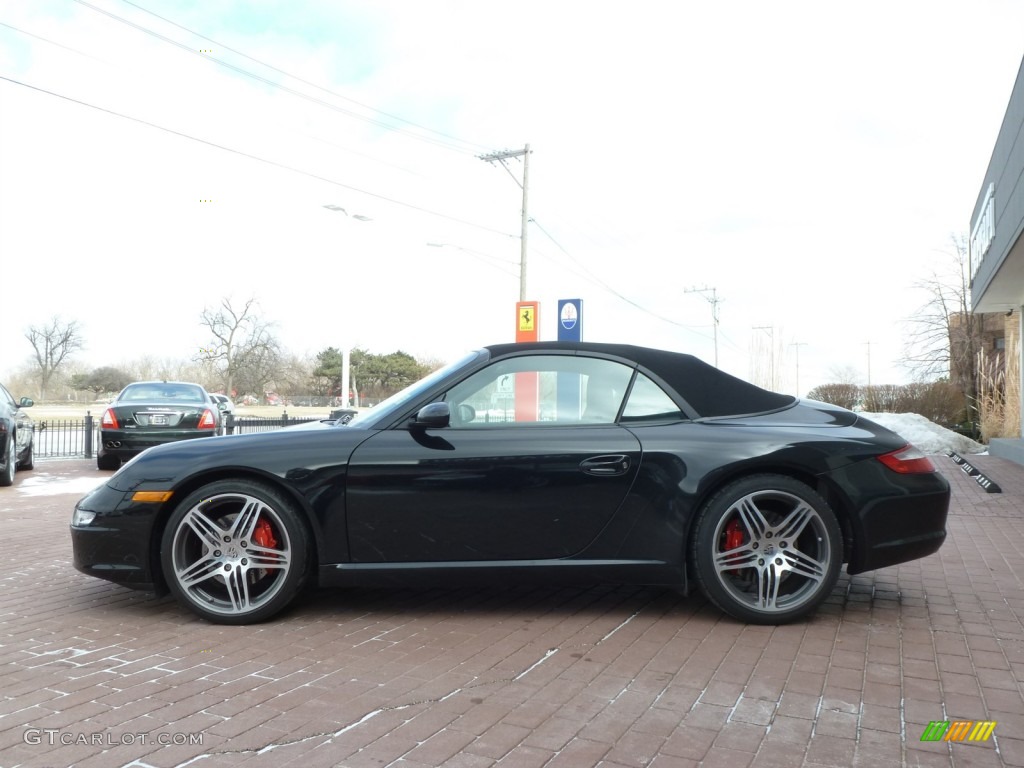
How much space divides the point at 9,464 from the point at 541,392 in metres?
Answer: 9.22

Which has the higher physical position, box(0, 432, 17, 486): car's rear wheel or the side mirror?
the side mirror

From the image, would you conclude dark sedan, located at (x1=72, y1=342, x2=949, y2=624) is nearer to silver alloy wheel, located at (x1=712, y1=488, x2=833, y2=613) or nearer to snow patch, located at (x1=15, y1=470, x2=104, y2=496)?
silver alloy wheel, located at (x1=712, y1=488, x2=833, y2=613)

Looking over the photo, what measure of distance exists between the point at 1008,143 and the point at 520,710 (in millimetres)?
14640

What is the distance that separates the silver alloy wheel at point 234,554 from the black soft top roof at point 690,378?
4.62 ft

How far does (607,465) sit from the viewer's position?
13.3 ft

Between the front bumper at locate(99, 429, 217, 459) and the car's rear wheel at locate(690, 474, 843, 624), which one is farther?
the front bumper at locate(99, 429, 217, 459)

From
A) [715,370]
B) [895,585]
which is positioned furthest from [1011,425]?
[715,370]

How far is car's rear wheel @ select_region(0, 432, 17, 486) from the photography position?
34.8ft

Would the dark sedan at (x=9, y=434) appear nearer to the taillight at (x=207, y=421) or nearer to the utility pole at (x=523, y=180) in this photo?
the taillight at (x=207, y=421)

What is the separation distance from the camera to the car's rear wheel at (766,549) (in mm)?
4062

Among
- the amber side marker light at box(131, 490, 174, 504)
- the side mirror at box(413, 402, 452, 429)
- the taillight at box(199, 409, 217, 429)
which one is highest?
the side mirror at box(413, 402, 452, 429)

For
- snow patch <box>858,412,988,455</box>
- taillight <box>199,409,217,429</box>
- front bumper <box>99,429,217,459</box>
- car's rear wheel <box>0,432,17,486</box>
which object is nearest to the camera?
car's rear wheel <box>0,432,17,486</box>

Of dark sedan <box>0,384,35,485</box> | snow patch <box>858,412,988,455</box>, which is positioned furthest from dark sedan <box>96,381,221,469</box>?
snow patch <box>858,412,988,455</box>

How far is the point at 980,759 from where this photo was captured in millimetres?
2623
